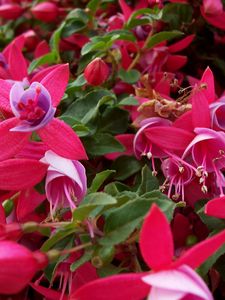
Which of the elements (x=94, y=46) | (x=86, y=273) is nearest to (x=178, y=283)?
(x=86, y=273)

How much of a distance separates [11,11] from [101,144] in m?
0.46

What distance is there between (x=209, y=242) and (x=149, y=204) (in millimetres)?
78

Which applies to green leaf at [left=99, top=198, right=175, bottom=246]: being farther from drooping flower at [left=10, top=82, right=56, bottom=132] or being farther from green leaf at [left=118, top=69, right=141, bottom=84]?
green leaf at [left=118, top=69, right=141, bottom=84]

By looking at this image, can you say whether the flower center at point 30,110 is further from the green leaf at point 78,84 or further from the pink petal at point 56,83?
the green leaf at point 78,84

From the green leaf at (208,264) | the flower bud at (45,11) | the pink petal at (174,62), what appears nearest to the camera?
the green leaf at (208,264)

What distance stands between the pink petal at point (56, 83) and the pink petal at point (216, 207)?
205 mm

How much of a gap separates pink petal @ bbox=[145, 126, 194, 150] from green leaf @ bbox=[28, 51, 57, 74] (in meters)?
0.27

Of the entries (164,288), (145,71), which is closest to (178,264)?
(164,288)

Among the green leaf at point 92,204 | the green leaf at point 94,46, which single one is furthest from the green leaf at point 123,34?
the green leaf at point 92,204

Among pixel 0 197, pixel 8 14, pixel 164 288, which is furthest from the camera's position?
pixel 8 14

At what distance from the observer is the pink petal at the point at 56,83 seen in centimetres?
60

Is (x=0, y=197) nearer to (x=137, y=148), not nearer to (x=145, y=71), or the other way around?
(x=137, y=148)

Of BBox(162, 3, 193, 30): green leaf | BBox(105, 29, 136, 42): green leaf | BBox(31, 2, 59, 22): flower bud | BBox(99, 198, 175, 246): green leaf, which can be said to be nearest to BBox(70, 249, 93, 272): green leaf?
BBox(99, 198, 175, 246): green leaf

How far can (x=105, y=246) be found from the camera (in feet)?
1.63
